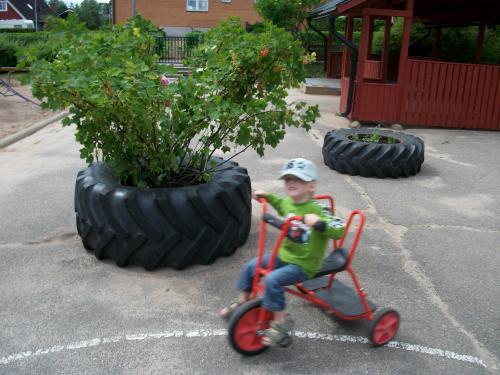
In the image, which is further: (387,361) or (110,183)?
(110,183)

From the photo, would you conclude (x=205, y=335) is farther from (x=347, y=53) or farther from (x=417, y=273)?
(x=347, y=53)

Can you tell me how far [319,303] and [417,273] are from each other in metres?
1.28

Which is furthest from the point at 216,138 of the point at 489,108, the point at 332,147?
the point at 489,108

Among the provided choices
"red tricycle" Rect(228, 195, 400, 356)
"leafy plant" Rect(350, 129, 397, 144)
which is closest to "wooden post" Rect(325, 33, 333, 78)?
"leafy plant" Rect(350, 129, 397, 144)

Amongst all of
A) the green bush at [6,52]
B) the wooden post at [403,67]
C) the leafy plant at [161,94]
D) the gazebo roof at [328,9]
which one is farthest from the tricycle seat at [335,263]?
the green bush at [6,52]

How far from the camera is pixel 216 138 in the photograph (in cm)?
437

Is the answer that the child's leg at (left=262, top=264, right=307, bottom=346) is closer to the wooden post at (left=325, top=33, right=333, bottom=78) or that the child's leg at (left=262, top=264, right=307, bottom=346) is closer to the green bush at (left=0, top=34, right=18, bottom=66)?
the wooden post at (left=325, top=33, right=333, bottom=78)

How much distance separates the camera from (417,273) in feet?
13.6

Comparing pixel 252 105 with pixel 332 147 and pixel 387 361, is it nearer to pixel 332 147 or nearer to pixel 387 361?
pixel 387 361

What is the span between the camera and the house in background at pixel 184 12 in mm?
39219

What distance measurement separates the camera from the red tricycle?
293 cm

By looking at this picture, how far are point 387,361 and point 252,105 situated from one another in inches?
83.1

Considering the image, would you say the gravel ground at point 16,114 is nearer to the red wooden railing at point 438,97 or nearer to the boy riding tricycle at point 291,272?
the red wooden railing at point 438,97

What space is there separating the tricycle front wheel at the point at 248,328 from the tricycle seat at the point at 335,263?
0.43m
